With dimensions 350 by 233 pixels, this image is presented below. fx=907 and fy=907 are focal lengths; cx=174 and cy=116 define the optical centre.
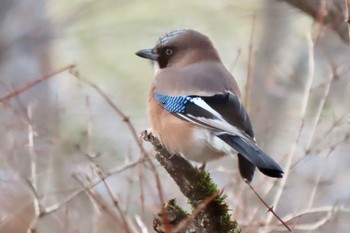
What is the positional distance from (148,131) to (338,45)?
17.1 feet

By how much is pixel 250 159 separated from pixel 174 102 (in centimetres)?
88

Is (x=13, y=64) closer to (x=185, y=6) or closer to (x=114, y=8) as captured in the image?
(x=114, y=8)

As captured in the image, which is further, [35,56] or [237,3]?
[237,3]

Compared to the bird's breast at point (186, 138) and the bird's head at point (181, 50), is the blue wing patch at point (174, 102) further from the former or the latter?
the bird's head at point (181, 50)

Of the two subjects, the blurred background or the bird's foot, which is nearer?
the bird's foot

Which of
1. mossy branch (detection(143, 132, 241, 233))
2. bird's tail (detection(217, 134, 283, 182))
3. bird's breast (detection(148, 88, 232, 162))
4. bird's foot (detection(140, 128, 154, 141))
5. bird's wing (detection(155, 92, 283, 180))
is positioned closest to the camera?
bird's tail (detection(217, 134, 283, 182))

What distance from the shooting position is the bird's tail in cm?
359

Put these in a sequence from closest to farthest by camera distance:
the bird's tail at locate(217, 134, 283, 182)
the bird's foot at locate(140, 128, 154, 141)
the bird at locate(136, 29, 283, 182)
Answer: the bird's tail at locate(217, 134, 283, 182), the bird at locate(136, 29, 283, 182), the bird's foot at locate(140, 128, 154, 141)

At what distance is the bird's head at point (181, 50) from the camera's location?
5004 millimetres

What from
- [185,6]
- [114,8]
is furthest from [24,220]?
[185,6]

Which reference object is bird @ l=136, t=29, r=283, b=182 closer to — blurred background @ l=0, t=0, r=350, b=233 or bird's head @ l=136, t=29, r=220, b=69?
bird's head @ l=136, t=29, r=220, b=69

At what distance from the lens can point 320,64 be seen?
9.72 meters

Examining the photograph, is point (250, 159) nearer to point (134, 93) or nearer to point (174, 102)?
point (174, 102)

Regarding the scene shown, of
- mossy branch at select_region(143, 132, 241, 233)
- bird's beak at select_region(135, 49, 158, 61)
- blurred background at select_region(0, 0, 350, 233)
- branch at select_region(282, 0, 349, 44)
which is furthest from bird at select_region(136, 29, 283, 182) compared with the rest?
branch at select_region(282, 0, 349, 44)
